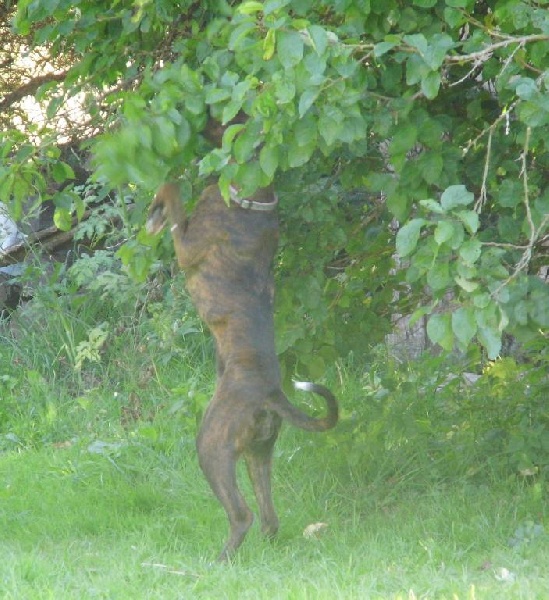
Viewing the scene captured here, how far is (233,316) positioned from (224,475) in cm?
70

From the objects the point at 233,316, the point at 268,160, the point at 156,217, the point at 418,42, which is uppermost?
the point at 418,42

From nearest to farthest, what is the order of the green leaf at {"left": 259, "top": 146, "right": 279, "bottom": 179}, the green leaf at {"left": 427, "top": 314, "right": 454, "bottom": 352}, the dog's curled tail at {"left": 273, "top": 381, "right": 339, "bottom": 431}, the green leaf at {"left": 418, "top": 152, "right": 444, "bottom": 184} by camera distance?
the green leaf at {"left": 427, "top": 314, "right": 454, "bottom": 352} → the green leaf at {"left": 259, "top": 146, "right": 279, "bottom": 179} → the green leaf at {"left": 418, "top": 152, "right": 444, "bottom": 184} → the dog's curled tail at {"left": 273, "top": 381, "right": 339, "bottom": 431}

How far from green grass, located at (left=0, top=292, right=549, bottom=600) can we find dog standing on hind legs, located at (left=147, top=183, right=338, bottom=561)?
18.0 inches

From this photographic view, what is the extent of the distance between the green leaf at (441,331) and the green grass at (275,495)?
1.01m

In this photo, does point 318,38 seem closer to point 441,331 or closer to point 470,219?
point 470,219

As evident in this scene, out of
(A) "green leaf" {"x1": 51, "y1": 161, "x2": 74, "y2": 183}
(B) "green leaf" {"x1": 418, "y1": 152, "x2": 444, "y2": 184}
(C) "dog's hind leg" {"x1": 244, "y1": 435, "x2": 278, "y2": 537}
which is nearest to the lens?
(B) "green leaf" {"x1": 418, "y1": 152, "x2": 444, "y2": 184}

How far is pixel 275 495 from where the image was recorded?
269 inches

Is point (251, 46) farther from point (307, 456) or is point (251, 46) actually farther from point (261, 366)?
point (307, 456)

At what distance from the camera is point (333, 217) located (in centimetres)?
591

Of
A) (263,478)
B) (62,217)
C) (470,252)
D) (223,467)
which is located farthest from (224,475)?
(470,252)

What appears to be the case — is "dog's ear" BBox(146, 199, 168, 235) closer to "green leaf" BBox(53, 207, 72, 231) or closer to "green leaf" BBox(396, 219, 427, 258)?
"green leaf" BBox(53, 207, 72, 231)

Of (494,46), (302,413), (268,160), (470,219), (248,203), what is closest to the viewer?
(470,219)

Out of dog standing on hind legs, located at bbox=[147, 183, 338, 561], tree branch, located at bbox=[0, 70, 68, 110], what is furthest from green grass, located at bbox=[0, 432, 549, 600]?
tree branch, located at bbox=[0, 70, 68, 110]

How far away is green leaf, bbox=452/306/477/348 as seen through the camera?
386 centimetres
